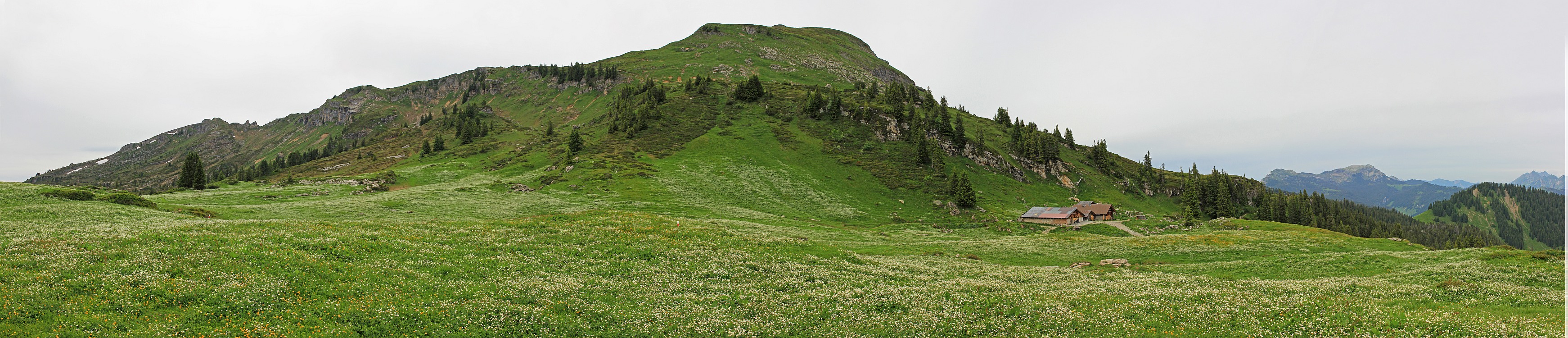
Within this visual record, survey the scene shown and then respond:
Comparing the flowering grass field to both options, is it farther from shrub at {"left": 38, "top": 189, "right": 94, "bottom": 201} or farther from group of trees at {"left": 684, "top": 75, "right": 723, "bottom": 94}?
group of trees at {"left": 684, "top": 75, "right": 723, "bottom": 94}

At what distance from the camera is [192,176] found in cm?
7962

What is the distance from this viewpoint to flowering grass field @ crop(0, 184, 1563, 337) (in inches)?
614

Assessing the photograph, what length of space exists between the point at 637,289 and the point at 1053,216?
85.8m

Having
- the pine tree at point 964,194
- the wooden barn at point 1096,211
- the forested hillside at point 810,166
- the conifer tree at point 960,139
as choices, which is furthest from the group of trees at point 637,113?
the wooden barn at point 1096,211

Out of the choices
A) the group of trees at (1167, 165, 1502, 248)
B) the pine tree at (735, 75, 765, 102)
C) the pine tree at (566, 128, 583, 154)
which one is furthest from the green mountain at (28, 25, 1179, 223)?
the group of trees at (1167, 165, 1502, 248)

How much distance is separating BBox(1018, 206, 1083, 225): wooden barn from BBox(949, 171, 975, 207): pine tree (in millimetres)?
8634

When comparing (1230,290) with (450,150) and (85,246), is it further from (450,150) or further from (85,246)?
(450,150)

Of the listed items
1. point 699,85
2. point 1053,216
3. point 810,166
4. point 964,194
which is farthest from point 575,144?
point 1053,216

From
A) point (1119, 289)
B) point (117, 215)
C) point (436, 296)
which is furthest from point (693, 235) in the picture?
point (117, 215)

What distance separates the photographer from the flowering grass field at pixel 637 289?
15586mm

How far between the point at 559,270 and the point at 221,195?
7000cm

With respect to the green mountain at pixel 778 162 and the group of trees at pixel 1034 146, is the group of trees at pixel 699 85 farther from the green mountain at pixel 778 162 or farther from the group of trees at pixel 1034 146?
the group of trees at pixel 1034 146

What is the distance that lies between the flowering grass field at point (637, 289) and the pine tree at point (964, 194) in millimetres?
58479

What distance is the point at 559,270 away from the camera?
85.5 ft
